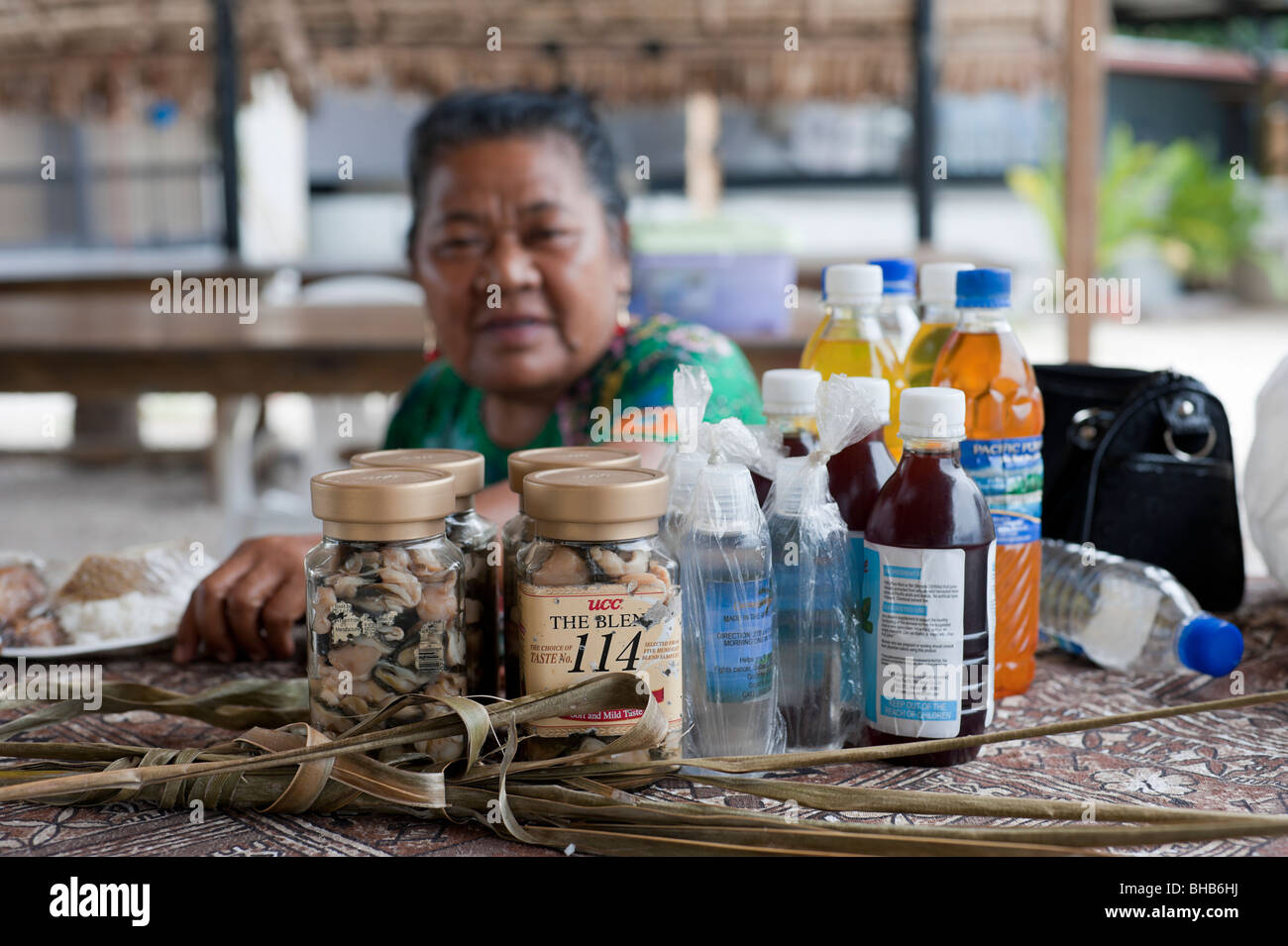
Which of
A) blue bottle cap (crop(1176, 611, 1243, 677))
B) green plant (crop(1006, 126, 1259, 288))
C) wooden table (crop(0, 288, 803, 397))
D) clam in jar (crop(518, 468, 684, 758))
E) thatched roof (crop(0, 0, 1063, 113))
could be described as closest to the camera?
clam in jar (crop(518, 468, 684, 758))

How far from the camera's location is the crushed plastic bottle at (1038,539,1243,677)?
112 centimetres

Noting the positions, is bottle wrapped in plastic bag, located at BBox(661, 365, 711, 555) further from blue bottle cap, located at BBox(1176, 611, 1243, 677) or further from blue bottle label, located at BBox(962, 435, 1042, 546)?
blue bottle cap, located at BBox(1176, 611, 1243, 677)

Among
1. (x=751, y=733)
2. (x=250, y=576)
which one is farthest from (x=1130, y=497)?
(x=250, y=576)

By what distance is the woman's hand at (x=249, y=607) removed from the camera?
3.91 feet

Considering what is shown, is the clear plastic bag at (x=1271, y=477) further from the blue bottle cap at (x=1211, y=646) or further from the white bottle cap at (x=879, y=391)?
the white bottle cap at (x=879, y=391)

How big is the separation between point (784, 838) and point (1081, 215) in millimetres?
3229

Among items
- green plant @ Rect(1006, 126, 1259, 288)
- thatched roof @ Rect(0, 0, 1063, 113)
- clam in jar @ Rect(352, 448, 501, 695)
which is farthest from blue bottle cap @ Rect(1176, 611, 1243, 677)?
green plant @ Rect(1006, 126, 1259, 288)

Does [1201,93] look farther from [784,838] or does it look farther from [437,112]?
[784,838]

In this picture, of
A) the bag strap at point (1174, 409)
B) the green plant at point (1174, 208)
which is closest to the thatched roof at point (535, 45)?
the bag strap at point (1174, 409)

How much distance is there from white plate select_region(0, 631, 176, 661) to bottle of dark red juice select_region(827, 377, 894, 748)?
741 mm

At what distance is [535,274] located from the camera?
1.56m

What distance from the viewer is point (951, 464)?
866 mm

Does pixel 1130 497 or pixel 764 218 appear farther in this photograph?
pixel 764 218
